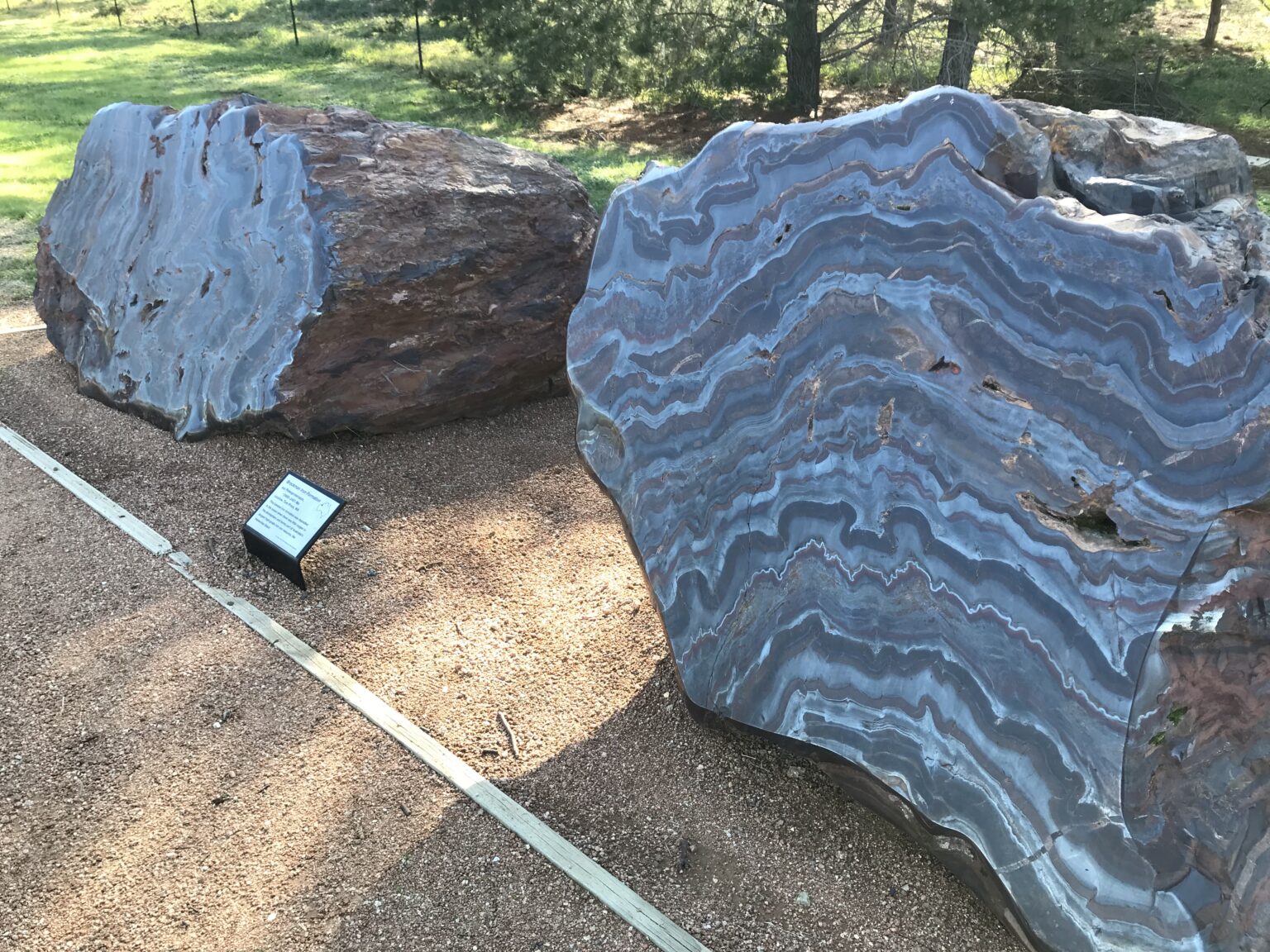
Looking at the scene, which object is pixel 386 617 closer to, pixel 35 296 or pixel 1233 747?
pixel 1233 747

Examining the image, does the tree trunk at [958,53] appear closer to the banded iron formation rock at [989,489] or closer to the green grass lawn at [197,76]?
the green grass lawn at [197,76]

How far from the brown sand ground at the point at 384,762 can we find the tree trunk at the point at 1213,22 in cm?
901

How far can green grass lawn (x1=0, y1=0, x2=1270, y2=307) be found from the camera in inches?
295

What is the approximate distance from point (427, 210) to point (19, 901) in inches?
96.9

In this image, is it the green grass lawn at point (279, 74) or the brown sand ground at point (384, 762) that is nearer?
the brown sand ground at point (384, 762)

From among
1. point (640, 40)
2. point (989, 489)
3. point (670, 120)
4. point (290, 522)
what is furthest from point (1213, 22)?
point (290, 522)

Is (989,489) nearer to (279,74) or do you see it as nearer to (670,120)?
(670,120)

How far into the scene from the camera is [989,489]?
5.77 ft

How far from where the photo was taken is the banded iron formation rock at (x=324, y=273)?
349cm

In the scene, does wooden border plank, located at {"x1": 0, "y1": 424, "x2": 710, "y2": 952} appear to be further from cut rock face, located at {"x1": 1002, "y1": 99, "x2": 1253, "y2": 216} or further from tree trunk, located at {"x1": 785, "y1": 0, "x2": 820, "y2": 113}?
tree trunk, located at {"x1": 785, "y1": 0, "x2": 820, "y2": 113}

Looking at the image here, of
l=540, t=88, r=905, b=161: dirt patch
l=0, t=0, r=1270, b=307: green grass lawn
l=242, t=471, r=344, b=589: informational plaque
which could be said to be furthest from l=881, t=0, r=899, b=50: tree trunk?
l=242, t=471, r=344, b=589: informational plaque

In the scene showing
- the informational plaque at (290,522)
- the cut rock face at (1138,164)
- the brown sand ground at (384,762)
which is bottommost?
the brown sand ground at (384,762)

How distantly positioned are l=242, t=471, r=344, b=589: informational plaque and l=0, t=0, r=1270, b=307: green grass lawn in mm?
3444

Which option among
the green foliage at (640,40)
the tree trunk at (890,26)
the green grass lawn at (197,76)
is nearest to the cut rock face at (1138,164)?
the green grass lawn at (197,76)
